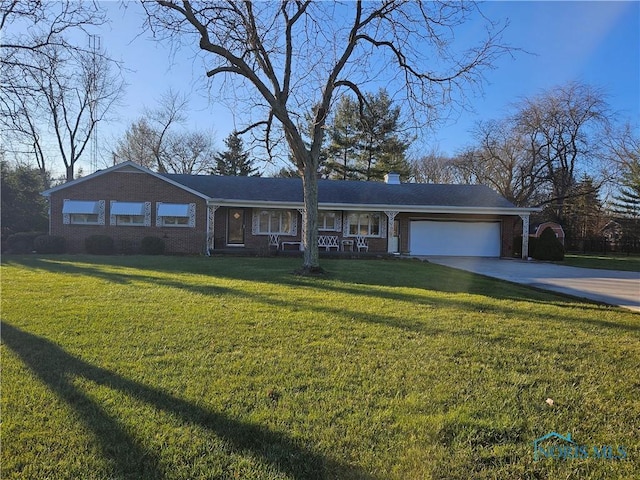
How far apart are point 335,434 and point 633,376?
3.19m

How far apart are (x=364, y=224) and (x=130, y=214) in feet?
36.7

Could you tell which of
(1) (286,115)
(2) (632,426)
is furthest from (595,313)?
(1) (286,115)

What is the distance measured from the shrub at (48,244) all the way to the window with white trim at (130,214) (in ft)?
7.02

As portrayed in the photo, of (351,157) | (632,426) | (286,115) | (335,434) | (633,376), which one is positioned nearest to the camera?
(335,434)

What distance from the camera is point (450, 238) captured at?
20078 mm

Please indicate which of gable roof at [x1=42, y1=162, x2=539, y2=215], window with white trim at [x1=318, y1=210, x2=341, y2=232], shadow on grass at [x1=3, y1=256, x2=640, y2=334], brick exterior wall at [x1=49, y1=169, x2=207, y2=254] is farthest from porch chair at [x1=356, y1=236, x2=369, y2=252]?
brick exterior wall at [x1=49, y1=169, x2=207, y2=254]

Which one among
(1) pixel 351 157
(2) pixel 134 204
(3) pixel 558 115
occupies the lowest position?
(2) pixel 134 204

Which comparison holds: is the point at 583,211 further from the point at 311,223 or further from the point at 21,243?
the point at 21,243

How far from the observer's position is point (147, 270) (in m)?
10.7

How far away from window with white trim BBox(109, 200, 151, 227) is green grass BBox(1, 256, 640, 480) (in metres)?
11.3

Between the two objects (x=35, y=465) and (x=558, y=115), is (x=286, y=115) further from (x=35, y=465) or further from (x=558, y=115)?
(x=558, y=115)

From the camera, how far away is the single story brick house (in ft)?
56.0

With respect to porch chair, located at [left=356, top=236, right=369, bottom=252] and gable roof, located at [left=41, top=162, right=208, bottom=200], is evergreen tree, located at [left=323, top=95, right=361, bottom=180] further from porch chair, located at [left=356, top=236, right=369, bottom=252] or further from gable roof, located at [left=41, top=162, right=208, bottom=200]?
gable roof, located at [left=41, top=162, right=208, bottom=200]

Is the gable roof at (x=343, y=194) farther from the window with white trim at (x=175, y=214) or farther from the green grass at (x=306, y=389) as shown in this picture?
the green grass at (x=306, y=389)
